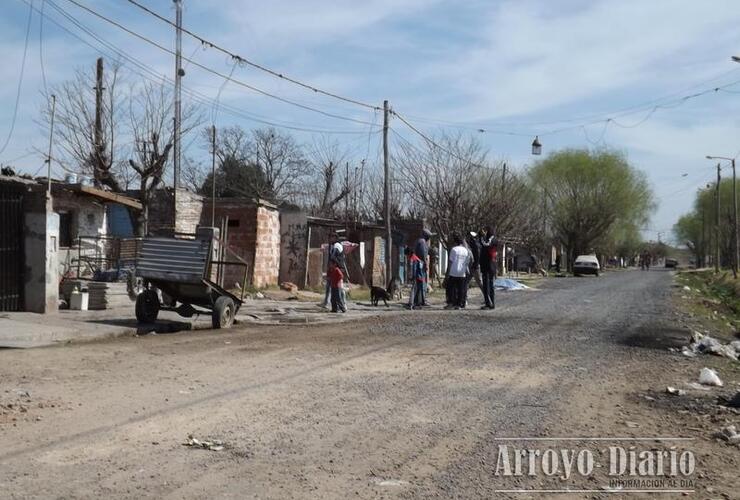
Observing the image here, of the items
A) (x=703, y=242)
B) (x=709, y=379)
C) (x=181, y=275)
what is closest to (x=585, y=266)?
(x=181, y=275)

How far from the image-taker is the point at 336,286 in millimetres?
17844

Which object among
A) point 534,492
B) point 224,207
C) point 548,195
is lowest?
point 534,492

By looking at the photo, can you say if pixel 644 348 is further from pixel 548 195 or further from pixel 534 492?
pixel 548 195

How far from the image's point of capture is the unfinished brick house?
2486cm

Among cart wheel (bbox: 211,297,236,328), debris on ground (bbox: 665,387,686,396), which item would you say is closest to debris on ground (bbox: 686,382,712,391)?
debris on ground (bbox: 665,387,686,396)

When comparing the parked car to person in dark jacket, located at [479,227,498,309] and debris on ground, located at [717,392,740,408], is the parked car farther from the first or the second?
debris on ground, located at [717,392,740,408]

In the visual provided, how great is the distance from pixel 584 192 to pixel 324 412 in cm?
6572

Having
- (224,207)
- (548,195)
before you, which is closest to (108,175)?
(224,207)

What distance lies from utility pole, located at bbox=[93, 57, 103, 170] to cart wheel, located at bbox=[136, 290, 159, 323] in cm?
1325

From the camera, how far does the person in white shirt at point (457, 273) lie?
1958 centimetres

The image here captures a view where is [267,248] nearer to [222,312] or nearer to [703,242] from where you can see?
[222,312]

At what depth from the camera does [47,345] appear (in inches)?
449

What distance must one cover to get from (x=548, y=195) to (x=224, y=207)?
48.4 m

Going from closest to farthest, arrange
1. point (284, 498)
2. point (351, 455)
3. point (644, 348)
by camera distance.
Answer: point (284, 498) → point (351, 455) → point (644, 348)
